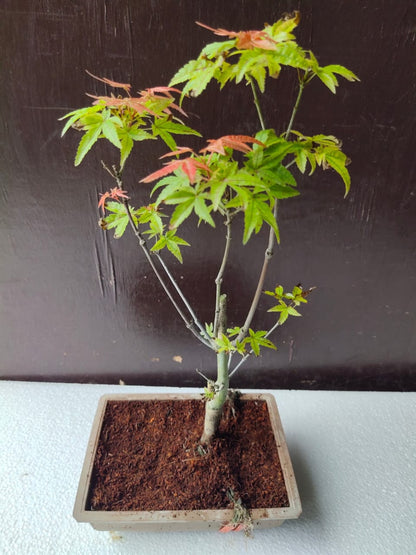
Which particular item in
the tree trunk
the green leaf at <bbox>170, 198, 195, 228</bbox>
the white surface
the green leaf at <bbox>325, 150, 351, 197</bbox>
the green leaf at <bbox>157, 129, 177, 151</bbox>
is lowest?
the white surface

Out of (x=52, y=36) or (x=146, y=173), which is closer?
(x=52, y=36)

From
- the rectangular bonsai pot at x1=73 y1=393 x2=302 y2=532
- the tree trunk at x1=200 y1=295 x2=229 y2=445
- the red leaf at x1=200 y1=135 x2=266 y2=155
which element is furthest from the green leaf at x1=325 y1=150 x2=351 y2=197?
the rectangular bonsai pot at x1=73 y1=393 x2=302 y2=532

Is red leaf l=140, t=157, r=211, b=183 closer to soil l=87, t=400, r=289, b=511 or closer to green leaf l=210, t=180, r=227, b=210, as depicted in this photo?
green leaf l=210, t=180, r=227, b=210

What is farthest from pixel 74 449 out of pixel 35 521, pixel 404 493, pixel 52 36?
pixel 52 36

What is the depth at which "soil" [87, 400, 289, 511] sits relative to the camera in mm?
916

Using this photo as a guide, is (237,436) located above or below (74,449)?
above

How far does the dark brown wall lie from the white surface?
9 centimetres

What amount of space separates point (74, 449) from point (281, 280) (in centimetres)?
74

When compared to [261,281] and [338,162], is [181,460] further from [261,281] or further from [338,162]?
[338,162]

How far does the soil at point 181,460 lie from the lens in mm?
916

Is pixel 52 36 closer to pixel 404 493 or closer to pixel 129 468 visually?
pixel 129 468

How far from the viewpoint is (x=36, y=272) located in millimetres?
1229

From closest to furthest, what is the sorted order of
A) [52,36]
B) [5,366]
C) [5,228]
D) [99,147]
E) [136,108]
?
[136,108]
[52,36]
[99,147]
[5,228]
[5,366]

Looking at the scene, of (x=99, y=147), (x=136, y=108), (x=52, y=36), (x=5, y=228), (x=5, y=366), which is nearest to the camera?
(x=136, y=108)
